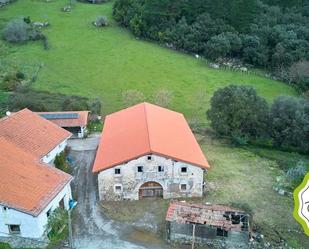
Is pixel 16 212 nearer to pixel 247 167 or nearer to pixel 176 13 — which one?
pixel 247 167

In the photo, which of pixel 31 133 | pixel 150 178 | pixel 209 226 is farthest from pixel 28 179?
pixel 209 226

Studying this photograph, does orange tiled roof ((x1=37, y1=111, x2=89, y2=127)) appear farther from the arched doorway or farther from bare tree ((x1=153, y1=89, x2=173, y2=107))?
the arched doorway

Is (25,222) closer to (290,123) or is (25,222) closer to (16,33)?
(290,123)

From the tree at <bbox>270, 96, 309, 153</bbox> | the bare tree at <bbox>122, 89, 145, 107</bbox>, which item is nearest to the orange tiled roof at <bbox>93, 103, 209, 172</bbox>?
the bare tree at <bbox>122, 89, 145, 107</bbox>

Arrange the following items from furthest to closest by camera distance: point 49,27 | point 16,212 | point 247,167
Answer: point 49,27 < point 247,167 < point 16,212

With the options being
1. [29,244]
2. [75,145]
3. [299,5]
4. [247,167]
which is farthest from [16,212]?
[299,5]
